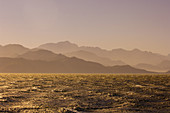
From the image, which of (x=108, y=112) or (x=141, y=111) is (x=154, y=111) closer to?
(x=141, y=111)

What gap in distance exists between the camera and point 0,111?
258 inches

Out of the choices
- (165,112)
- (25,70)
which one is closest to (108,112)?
(165,112)

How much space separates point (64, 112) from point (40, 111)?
83 cm

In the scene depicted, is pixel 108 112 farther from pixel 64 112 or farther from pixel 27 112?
pixel 27 112

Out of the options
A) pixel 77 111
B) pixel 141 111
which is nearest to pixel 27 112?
pixel 77 111

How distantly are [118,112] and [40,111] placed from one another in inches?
102

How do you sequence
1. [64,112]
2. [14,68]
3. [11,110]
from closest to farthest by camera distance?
[64,112]
[11,110]
[14,68]

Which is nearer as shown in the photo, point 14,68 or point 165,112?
point 165,112

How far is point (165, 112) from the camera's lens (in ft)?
21.2

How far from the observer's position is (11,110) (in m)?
6.72

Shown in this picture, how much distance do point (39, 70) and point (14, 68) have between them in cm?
2422

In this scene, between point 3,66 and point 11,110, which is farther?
point 3,66

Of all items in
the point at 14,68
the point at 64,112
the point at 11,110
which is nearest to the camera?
the point at 64,112

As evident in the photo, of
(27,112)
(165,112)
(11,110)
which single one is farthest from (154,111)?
(11,110)
